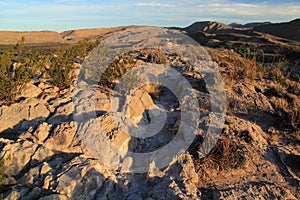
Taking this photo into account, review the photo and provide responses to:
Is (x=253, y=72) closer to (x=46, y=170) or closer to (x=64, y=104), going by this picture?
(x=64, y=104)

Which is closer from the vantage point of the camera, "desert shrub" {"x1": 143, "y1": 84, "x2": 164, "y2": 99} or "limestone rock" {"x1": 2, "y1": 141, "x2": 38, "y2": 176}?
"limestone rock" {"x1": 2, "y1": 141, "x2": 38, "y2": 176}

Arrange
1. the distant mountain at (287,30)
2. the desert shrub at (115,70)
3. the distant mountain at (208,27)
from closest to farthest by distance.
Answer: the desert shrub at (115,70) < the distant mountain at (287,30) < the distant mountain at (208,27)

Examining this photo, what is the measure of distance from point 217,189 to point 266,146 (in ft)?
5.41

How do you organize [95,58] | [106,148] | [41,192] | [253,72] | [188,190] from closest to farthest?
[41,192]
[188,190]
[106,148]
[95,58]
[253,72]

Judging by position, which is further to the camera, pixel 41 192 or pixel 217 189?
pixel 217 189

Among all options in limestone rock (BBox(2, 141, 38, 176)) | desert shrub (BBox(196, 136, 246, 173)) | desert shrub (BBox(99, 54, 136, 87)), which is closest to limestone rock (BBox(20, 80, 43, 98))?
desert shrub (BBox(99, 54, 136, 87))

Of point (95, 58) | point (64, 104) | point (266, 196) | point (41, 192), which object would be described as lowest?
point (266, 196)

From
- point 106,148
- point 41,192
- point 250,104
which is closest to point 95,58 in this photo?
point 106,148

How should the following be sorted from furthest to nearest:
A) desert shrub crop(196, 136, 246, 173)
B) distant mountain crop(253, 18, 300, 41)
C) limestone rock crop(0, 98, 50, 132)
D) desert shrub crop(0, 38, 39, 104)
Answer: distant mountain crop(253, 18, 300, 41), desert shrub crop(0, 38, 39, 104), limestone rock crop(0, 98, 50, 132), desert shrub crop(196, 136, 246, 173)

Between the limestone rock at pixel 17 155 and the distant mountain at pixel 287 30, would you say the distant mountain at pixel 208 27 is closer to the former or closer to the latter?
the distant mountain at pixel 287 30

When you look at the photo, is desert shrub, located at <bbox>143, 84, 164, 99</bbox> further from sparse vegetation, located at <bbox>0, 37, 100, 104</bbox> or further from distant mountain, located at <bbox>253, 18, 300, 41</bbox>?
distant mountain, located at <bbox>253, 18, 300, 41</bbox>

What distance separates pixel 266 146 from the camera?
506 cm

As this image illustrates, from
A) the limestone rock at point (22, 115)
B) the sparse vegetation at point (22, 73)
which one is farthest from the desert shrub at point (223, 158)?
the sparse vegetation at point (22, 73)

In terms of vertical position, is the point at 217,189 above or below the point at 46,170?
below
